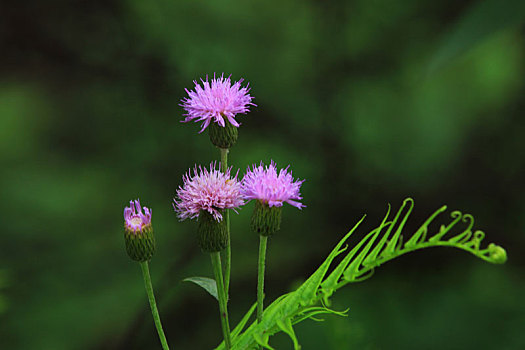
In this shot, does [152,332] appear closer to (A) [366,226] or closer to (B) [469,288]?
(A) [366,226]

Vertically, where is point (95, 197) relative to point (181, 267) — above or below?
above

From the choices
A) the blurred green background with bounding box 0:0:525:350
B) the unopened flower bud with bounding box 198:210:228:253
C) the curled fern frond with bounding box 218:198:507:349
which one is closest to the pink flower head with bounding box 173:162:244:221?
the unopened flower bud with bounding box 198:210:228:253

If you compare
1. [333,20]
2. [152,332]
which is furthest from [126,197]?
[333,20]

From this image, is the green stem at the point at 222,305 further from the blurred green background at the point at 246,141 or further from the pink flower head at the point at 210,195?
the blurred green background at the point at 246,141

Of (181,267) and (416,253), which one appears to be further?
(416,253)

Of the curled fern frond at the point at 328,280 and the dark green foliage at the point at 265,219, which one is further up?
the dark green foliage at the point at 265,219

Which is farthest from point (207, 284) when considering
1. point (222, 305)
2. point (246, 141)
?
point (246, 141)

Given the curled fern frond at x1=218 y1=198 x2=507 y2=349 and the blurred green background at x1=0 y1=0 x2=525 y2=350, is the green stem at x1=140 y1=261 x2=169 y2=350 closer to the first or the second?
the curled fern frond at x1=218 y1=198 x2=507 y2=349

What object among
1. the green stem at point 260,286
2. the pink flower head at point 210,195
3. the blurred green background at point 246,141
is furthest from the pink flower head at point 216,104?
the blurred green background at point 246,141

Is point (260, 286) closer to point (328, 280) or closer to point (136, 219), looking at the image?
point (328, 280)
